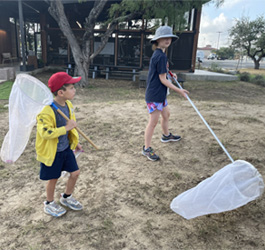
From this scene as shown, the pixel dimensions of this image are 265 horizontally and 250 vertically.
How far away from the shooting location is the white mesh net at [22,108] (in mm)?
1805

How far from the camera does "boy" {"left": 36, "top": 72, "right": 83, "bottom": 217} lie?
1.81m

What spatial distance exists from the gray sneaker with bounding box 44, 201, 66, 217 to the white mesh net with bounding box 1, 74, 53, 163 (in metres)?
0.60

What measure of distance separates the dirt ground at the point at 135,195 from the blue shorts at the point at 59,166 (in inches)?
17.8

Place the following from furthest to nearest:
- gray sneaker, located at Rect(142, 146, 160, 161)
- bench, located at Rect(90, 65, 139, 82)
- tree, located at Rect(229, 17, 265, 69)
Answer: tree, located at Rect(229, 17, 265, 69), bench, located at Rect(90, 65, 139, 82), gray sneaker, located at Rect(142, 146, 160, 161)

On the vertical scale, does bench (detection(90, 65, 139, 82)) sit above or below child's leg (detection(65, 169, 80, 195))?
above

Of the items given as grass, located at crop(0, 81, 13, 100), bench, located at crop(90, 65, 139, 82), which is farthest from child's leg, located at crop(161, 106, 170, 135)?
Result: bench, located at crop(90, 65, 139, 82)

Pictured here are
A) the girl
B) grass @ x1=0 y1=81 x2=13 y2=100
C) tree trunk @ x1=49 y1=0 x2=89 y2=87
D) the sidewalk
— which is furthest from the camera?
the sidewalk

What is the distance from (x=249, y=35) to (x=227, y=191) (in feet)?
98.5

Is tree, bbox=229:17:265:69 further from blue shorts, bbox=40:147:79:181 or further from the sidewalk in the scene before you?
blue shorts, bbox=40:147:79:181

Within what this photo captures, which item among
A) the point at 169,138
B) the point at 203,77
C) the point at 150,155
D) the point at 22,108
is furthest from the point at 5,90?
the point at 203,77

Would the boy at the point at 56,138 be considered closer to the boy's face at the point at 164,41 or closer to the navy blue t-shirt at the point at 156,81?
the navy blue t-shirt at the point at 156,81

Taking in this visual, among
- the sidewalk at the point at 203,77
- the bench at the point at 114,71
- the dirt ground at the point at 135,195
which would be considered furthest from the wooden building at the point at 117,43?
the dirt ground at the point at 135,195

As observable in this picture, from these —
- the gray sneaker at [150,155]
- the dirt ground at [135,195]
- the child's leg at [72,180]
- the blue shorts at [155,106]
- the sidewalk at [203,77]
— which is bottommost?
the dirt ground at [135,195]

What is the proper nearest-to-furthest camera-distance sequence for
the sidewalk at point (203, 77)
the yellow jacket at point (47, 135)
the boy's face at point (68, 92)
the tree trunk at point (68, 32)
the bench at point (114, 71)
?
the yellow jacket at point (47, 135) → the boy's face at point (68, 92) → the tree trunk at point (68, 32) → the bench at point (114, 71) → the sidewalk at point (203, 77)
